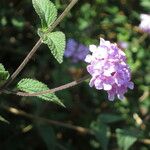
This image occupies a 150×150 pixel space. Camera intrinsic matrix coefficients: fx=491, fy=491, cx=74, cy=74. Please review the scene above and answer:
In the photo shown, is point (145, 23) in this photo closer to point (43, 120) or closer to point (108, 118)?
point (108, 118)

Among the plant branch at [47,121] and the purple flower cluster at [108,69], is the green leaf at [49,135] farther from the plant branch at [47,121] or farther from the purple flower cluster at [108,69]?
the purple flower cluster at [108,69]

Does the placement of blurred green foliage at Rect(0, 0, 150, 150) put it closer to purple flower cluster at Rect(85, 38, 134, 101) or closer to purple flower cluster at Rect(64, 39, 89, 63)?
purple flower cluster at Rect(64, 39, 89, 63)

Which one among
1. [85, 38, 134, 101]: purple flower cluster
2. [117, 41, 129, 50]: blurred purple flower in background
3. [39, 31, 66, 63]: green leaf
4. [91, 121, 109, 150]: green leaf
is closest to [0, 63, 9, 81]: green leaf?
[39, 31, 66, 63]: green leaf

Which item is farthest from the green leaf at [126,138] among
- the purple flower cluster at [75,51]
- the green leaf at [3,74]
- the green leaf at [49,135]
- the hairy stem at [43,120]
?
the green leaf at [3,74]

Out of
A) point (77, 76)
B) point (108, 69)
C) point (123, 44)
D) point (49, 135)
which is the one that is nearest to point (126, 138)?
point (49, 135)


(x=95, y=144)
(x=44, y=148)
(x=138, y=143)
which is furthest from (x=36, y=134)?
(x=138, y=143)
